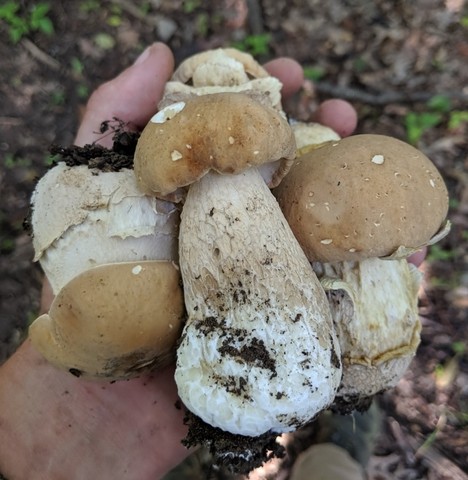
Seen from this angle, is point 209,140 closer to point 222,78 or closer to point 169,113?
point 169,113

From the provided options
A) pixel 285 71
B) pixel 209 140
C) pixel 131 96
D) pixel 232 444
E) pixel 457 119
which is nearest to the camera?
pixel 209 140

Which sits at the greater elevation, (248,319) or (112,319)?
(112,319)

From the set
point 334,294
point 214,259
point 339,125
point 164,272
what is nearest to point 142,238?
point 164,272

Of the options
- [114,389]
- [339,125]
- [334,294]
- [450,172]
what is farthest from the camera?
[450,172]

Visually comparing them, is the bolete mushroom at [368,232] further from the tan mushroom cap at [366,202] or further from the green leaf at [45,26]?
the green leaf at [45,26]

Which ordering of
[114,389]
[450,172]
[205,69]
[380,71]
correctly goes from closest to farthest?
[205,69] → [114,389] → [450,172] → [380,71]

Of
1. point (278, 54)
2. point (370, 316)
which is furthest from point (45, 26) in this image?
point (370, 316)

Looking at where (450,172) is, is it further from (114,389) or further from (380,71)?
(114,389)

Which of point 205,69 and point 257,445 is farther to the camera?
point 205,69
